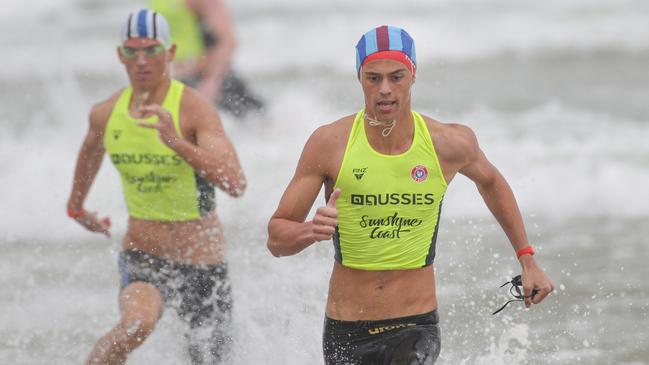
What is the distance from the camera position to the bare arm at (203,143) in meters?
6.35

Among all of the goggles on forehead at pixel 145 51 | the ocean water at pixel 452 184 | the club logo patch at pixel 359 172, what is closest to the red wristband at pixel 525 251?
the club logo patch at pixel 359 172

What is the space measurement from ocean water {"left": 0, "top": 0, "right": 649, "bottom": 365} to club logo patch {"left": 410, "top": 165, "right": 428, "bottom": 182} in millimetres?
1875

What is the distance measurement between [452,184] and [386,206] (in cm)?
674

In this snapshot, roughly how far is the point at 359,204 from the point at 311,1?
20.0 meters

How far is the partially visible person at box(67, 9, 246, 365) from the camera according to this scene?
6.67 metres

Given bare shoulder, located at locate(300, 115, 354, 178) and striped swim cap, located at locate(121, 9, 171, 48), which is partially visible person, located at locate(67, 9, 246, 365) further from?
bare shoulder, located at locate(300, 115, 354, 178)

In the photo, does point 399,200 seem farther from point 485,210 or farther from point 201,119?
point 485,210

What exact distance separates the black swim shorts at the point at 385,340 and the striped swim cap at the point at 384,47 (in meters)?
1.12

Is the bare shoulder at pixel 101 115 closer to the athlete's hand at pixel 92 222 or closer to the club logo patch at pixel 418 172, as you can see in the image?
the athlete's hand at pixel 92 222

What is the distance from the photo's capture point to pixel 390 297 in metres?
5.48

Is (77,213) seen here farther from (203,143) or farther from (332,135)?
(332,135)

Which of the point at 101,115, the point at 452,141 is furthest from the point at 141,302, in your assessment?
the point at 452,141

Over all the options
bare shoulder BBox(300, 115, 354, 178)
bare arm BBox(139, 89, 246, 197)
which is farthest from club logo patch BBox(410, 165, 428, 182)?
bare arm BBox(139, 89, 246, 197)

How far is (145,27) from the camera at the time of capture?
6891 millimetres
